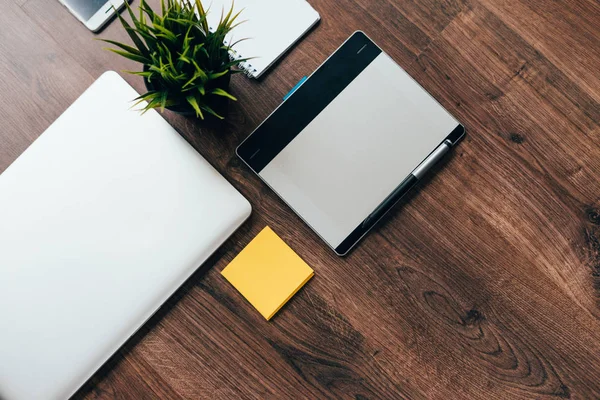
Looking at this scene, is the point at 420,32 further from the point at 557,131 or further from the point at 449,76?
the point at 557,131

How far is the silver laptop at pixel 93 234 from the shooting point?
0.68 meters

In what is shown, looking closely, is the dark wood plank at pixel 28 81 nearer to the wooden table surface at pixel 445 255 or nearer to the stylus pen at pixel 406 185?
the wooden table surface at pixel 445 255

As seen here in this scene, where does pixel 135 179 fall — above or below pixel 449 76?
below

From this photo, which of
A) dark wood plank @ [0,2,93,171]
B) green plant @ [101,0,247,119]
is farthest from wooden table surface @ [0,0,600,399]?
green plant @ [101,0,247,119]

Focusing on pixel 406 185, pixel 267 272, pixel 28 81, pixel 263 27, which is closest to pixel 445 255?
pixel 406 185

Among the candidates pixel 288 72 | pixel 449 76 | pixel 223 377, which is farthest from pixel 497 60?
pixel 223 377

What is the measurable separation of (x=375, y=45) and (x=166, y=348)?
56 cm

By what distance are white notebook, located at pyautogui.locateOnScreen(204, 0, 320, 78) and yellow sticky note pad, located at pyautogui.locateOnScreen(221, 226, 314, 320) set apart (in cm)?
26

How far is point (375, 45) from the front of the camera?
73 centimetres

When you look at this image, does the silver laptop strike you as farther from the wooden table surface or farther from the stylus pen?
the stylus pen

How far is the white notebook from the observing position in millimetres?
731

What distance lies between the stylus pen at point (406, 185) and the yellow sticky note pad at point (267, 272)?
0.12 m

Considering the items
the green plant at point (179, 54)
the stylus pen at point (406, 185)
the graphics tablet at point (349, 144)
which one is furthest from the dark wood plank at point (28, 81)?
the stylus pen at point (406, 185)

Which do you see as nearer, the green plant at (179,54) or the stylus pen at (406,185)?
the green plant at (179,54)
